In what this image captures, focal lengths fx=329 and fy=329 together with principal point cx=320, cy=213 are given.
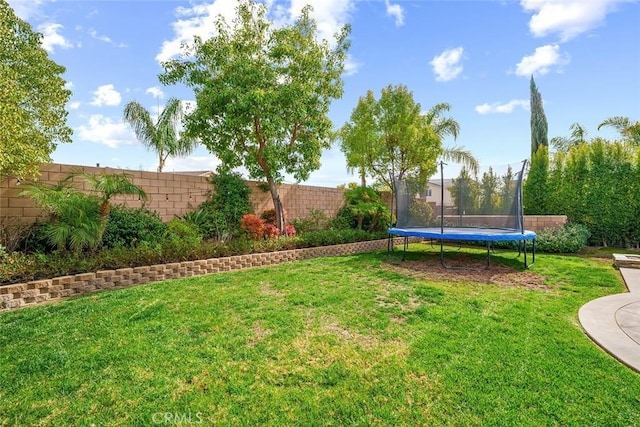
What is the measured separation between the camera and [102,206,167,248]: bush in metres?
5.83

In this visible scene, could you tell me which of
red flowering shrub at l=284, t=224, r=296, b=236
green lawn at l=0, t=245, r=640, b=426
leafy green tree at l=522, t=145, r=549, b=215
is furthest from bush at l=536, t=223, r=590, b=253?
red flowering shrub at l=284, t=224, r=296, b=236

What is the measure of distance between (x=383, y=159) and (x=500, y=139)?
14.2 ft

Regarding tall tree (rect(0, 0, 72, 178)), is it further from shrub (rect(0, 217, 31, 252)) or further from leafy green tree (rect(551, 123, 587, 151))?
leafy green tree (rect(551, 123, 587, 151))

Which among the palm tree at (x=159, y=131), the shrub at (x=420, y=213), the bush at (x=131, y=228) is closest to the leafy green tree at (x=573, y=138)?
the shrub at (x=420, y=213)

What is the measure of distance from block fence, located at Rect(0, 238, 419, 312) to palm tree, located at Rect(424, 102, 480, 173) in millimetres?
7700

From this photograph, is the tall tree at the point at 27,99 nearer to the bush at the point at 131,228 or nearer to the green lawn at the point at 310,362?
the bush at the point at 131,228

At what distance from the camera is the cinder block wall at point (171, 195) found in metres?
5.21

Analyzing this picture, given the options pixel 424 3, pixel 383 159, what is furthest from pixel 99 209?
pixel 383 159

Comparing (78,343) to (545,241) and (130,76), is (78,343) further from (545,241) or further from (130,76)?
(545,241)

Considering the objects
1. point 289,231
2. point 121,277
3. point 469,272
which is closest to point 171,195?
point 121,277

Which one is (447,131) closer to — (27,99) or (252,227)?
(252,227)

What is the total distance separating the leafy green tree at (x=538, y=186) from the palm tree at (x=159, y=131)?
16499mm

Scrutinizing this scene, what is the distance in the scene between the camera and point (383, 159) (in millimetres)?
11516

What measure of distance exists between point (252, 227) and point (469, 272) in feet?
15.6
